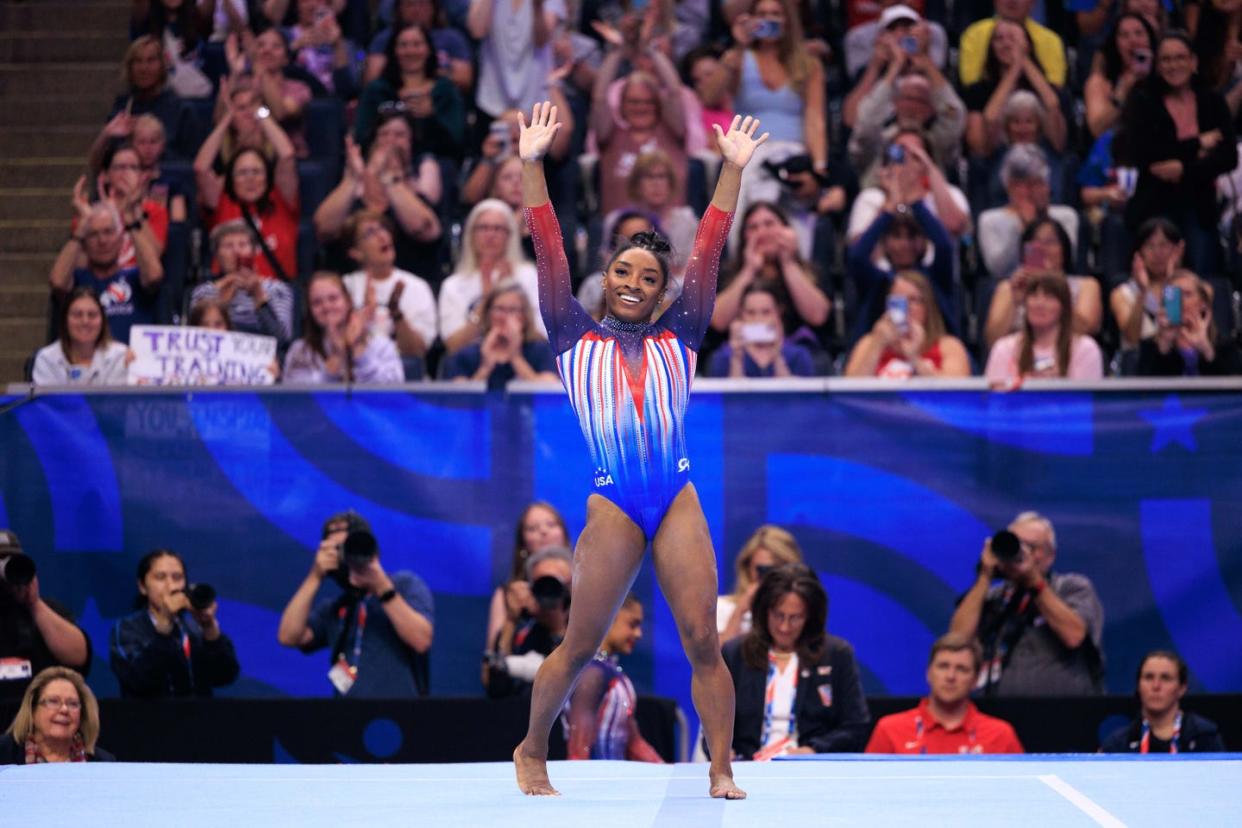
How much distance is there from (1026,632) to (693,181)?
11.6 ft

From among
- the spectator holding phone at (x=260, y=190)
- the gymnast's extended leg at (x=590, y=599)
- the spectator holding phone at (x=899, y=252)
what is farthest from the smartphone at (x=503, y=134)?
the gymnast's extended leg at (x=590, y=599)

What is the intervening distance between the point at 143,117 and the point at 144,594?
3.69 m

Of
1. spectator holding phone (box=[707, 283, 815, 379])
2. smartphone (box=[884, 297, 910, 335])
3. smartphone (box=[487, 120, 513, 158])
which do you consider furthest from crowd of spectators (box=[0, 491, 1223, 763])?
smartphone (box=[487, 120, 513, 158])

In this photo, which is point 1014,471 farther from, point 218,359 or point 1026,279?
point 218,359

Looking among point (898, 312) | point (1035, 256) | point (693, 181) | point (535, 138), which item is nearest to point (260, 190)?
point (693, 181)

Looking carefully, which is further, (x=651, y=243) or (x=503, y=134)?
(x=503, y=134)

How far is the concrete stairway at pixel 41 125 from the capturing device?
10.4 m

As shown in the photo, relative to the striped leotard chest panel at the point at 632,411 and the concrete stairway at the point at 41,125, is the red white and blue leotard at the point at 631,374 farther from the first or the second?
the concrete stairway at the point at 41,125

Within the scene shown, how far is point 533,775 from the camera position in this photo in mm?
4871

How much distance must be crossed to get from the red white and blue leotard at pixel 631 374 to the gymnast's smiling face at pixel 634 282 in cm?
5

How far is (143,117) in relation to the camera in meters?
9.77

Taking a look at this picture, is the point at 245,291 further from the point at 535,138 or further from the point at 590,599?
the point at 590,599

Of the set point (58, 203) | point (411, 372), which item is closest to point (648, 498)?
point (411, 372)

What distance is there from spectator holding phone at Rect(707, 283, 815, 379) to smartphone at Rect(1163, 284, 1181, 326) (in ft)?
5.55
